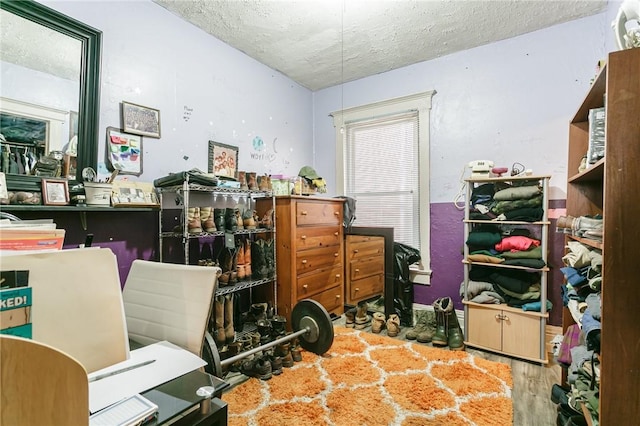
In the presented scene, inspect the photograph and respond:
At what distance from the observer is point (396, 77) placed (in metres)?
3.53

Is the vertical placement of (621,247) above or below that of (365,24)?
below

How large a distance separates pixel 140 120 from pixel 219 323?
160 centimetres

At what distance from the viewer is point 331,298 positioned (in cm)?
333

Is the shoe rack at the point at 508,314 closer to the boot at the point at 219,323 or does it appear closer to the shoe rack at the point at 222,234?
the shoe rack at the point at 222,234

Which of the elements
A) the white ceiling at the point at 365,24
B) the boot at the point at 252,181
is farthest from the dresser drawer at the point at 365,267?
the white ceiling at the point at 365,24

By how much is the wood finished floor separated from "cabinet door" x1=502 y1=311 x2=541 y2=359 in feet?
0.25

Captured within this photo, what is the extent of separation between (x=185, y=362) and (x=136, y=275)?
643 millimetres

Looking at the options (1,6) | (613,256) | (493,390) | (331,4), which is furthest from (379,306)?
(1,6)

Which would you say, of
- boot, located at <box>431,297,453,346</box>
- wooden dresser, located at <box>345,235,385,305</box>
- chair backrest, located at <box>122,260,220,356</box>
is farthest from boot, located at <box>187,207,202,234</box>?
boot, located at <box>431,297,453,346</box>

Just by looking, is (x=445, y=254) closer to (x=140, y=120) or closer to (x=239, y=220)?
(x=239, y=220)

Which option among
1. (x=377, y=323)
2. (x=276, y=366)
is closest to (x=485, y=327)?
(x=377, y=323)

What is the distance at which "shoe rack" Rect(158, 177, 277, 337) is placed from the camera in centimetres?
236

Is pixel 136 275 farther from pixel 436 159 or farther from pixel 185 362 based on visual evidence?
pixel 436 159

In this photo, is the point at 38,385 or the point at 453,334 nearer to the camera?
the point at 38,385
